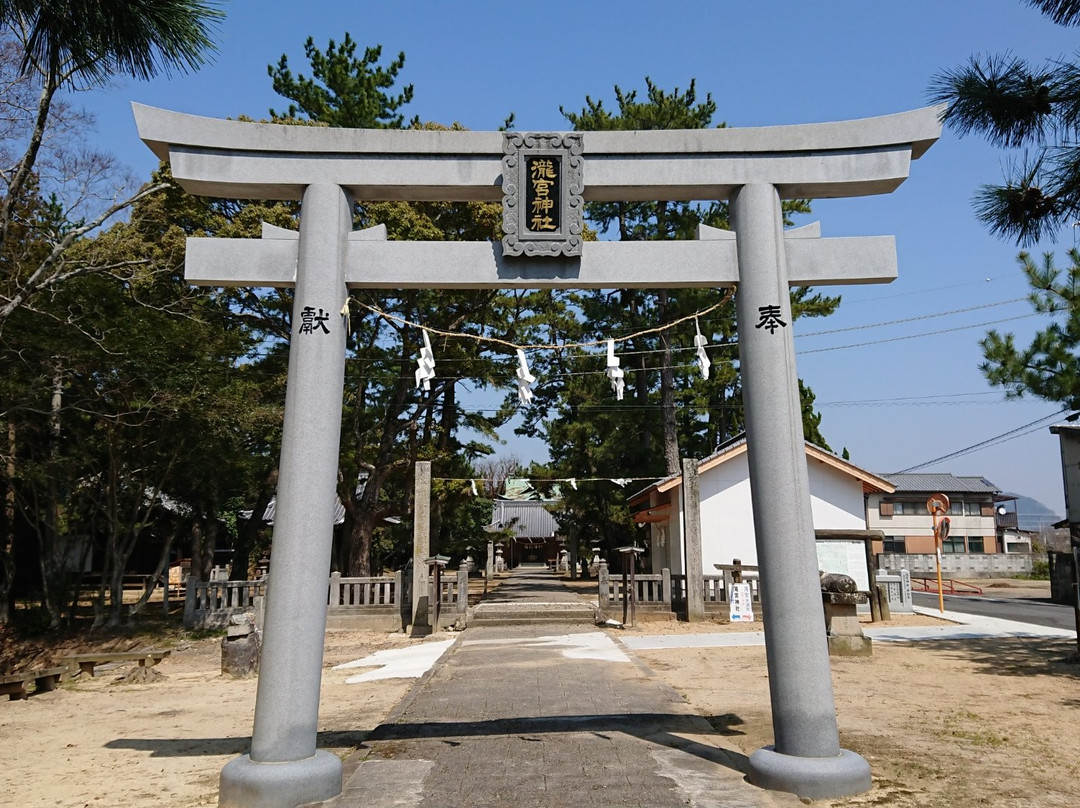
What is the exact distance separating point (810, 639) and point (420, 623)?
12310 millimetres

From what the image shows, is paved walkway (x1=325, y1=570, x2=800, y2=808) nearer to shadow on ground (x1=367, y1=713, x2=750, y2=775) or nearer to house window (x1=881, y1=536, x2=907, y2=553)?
shadow on ground (x1=367, y1=713, x2=750, y2=775)

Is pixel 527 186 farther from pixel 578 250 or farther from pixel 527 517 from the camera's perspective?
pixel 527 517

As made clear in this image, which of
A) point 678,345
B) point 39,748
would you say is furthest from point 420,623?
point 678,345

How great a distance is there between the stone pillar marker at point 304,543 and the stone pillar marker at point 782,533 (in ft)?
10.3

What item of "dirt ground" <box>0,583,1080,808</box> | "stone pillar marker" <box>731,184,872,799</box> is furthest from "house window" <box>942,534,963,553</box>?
"stone pillar marker" <box>731,184,872,799</box>

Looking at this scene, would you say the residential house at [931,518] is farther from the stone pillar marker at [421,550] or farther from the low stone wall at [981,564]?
the stone pillar marker at [421,550]

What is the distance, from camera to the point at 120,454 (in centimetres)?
1694

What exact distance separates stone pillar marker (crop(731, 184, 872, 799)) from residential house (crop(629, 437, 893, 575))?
15520 millimetres

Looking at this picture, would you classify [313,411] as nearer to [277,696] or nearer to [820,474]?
[277,696]

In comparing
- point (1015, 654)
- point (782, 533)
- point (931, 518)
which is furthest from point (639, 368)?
point (931, 518)

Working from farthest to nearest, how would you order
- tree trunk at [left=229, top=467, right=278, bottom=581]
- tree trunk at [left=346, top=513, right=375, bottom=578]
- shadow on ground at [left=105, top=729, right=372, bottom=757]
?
tree trunk at [left=229, top=467, right=278, bottom=581]
tree trunk at [left=346, top=513, right=375, bottom=578]
shadow on ground at [left=105, top=729, right=372, bottom=757]

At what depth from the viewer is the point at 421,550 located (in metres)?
17.3

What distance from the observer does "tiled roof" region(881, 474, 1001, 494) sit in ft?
156

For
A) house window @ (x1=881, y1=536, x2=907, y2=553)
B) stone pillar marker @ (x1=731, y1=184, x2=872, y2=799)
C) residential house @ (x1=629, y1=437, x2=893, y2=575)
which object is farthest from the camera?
house window @ (x1=881, y1=536, x2=907, y2=553)
